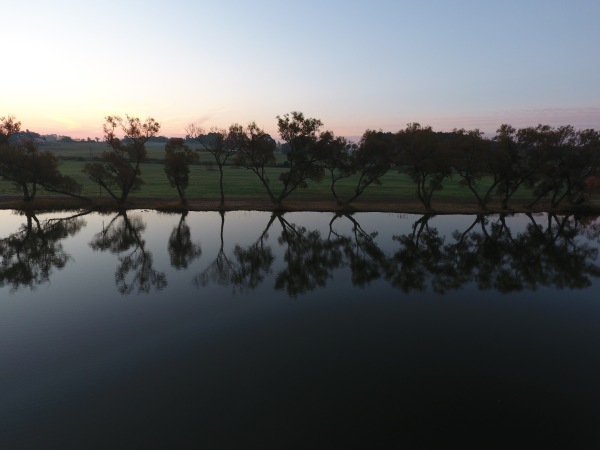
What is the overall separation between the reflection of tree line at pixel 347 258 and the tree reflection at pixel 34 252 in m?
0.08

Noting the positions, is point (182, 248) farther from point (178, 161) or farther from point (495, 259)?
point (178, 161)

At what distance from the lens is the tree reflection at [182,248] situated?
34.3m

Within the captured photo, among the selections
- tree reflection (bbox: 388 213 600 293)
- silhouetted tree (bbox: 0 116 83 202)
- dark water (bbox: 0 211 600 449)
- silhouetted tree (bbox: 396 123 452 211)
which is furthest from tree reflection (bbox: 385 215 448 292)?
silhouetted tree (bbox: 0 116 83 202)

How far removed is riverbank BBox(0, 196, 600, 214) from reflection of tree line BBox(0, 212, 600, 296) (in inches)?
558

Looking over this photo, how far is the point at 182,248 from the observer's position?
3938 cm

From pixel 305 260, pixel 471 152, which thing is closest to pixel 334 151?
pixel 471 152

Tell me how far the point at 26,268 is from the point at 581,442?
3903cm

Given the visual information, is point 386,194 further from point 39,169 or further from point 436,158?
point 39,169

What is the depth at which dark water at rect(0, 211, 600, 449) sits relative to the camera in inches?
517

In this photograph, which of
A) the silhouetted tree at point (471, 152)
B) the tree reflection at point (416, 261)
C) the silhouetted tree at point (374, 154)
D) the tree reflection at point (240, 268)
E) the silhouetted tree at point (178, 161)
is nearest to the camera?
the tree reflection at point (240, 268)

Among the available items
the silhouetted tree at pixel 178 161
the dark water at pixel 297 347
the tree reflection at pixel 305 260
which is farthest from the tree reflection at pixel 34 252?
the tree reflection at pixel 305 260

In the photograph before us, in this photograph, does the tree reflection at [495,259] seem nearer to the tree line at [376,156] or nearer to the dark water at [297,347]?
the dark water at [297,347]

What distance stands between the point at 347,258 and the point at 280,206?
33.0 meters

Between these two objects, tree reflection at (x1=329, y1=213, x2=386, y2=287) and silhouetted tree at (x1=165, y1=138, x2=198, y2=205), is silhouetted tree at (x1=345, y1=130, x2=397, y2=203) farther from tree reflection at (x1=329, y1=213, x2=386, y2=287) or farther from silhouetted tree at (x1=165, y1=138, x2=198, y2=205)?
silhouetted tree at (x1=165, y1=138, x2=198, y2=205)
